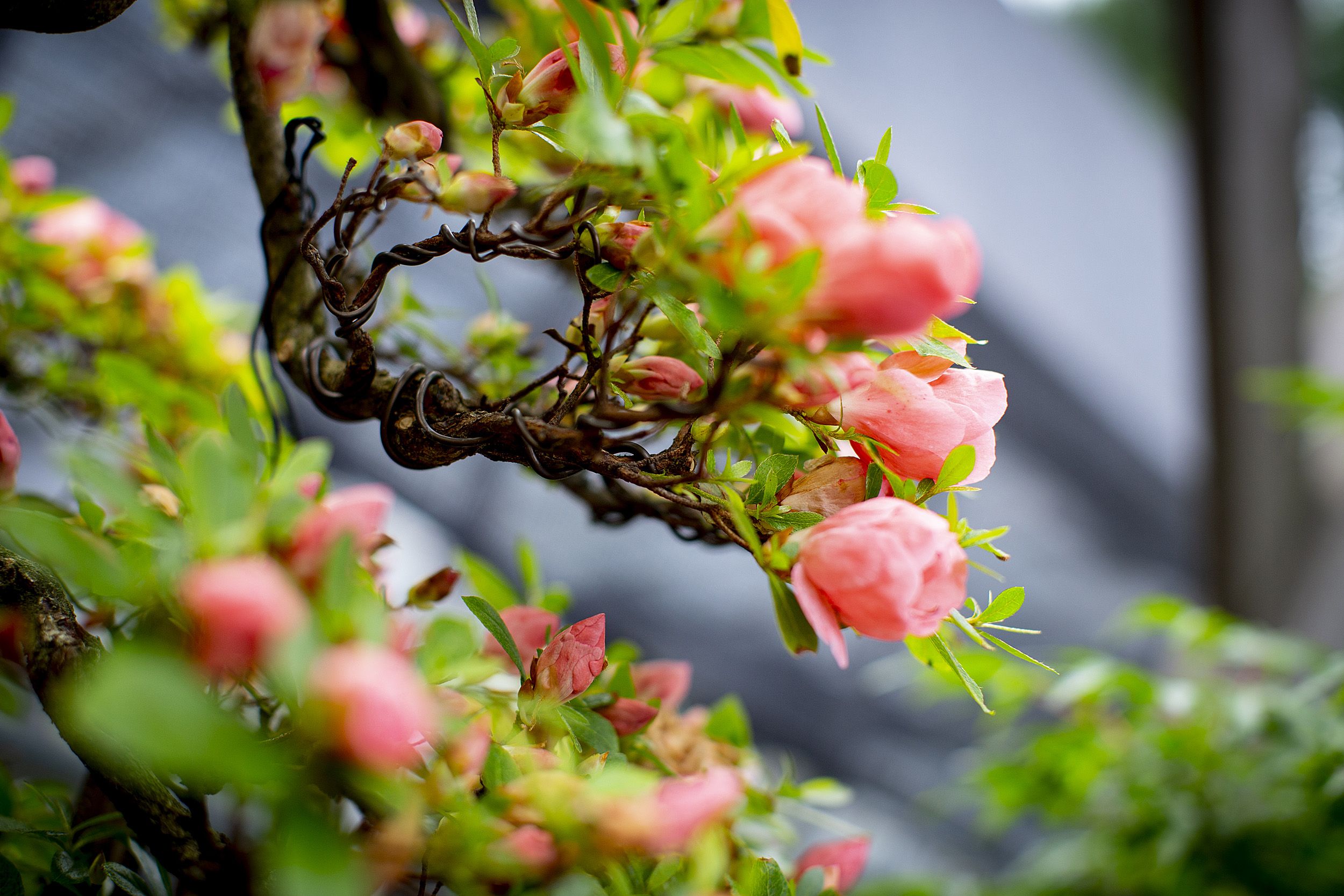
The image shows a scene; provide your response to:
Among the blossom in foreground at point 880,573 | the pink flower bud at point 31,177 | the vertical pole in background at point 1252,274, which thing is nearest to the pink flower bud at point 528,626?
the blossom in foreground at point 880,573

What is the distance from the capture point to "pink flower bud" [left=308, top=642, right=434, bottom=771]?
107 millimetres

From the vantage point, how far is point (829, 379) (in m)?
0.15

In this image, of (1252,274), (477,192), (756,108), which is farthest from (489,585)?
(1252,274)

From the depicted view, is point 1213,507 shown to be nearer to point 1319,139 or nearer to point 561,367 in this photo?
point 1319,139

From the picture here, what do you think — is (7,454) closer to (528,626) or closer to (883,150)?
(528,626)

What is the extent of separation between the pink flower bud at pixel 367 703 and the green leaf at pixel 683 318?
96mm

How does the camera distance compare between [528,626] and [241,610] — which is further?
[528,626]

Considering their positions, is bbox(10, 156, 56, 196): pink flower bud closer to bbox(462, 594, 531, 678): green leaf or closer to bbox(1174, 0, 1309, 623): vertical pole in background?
bbox(462, 594, 531, 678): green leaf

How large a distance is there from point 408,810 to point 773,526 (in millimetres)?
111

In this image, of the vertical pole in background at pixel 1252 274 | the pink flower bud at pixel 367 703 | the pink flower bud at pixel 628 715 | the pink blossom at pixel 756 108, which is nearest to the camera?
the pink flower bud at pixel 367 703

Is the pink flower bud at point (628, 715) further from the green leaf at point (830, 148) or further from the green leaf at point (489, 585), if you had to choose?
the green leaf at point (830, 148)

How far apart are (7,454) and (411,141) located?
17 centimetres

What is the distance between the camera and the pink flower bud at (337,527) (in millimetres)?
177

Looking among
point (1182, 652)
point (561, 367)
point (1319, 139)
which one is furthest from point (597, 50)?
point (1319, 139)
